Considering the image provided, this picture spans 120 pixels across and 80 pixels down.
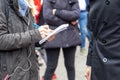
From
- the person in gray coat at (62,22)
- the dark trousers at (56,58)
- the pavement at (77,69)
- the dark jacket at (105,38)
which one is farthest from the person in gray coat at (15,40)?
the pavement at (77,69)

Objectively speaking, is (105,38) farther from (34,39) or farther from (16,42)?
(16,42)

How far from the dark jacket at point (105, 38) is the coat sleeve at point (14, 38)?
0.50m

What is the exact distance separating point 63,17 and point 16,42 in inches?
83.7

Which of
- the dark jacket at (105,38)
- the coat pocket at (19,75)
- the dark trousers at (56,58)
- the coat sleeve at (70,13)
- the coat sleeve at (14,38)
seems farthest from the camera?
the dark trousers at (56,58)

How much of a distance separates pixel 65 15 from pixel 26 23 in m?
1.93

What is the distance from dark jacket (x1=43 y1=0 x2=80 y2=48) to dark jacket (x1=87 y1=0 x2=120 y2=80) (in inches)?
81.2

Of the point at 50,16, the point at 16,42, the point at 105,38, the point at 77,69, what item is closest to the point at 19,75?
the point at 16,42

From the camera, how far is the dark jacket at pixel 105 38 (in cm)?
307

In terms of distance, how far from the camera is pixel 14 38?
129 inches

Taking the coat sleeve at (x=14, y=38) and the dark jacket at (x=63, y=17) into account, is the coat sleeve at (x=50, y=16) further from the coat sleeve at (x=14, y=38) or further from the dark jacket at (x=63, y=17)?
the coat sleeve at (x=14, y=38)

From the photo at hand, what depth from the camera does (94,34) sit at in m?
3.29

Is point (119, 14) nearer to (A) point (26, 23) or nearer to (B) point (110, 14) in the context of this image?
(B) point (110, 14)


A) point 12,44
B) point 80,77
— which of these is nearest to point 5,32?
point 12,44

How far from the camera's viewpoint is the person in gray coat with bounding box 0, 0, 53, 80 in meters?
3.25
